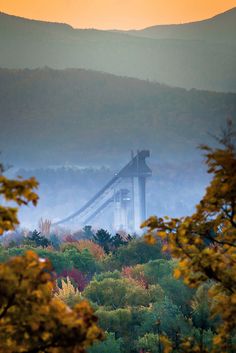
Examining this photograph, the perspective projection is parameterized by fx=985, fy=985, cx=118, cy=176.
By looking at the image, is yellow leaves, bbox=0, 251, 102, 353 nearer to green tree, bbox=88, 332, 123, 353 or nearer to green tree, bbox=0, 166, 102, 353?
green tree, bbox=0, 166, 102, 353

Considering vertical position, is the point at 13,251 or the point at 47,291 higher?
the point at 13,251

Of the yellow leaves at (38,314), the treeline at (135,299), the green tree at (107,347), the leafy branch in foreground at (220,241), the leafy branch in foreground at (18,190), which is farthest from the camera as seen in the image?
the treeline at (135,299)

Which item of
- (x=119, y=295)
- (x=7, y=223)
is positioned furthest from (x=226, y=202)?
(x=119, y=295)

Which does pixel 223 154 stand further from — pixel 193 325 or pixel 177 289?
pixel 177 289

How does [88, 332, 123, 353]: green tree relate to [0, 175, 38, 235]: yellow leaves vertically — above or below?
below

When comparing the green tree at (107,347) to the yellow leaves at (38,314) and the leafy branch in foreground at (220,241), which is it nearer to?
the leafy branch in foreground at (220,241)

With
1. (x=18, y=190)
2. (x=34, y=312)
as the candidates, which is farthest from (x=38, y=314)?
(x=18, y=190)

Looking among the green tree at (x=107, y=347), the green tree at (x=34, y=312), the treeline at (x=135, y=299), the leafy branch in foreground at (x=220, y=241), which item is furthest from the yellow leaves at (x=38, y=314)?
the green tree at (x=107, y=347)

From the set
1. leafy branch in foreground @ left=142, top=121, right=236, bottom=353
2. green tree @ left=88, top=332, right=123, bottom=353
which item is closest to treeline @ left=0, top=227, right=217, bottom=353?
green tree @ left=88, top=332, right=123, bottom=353
